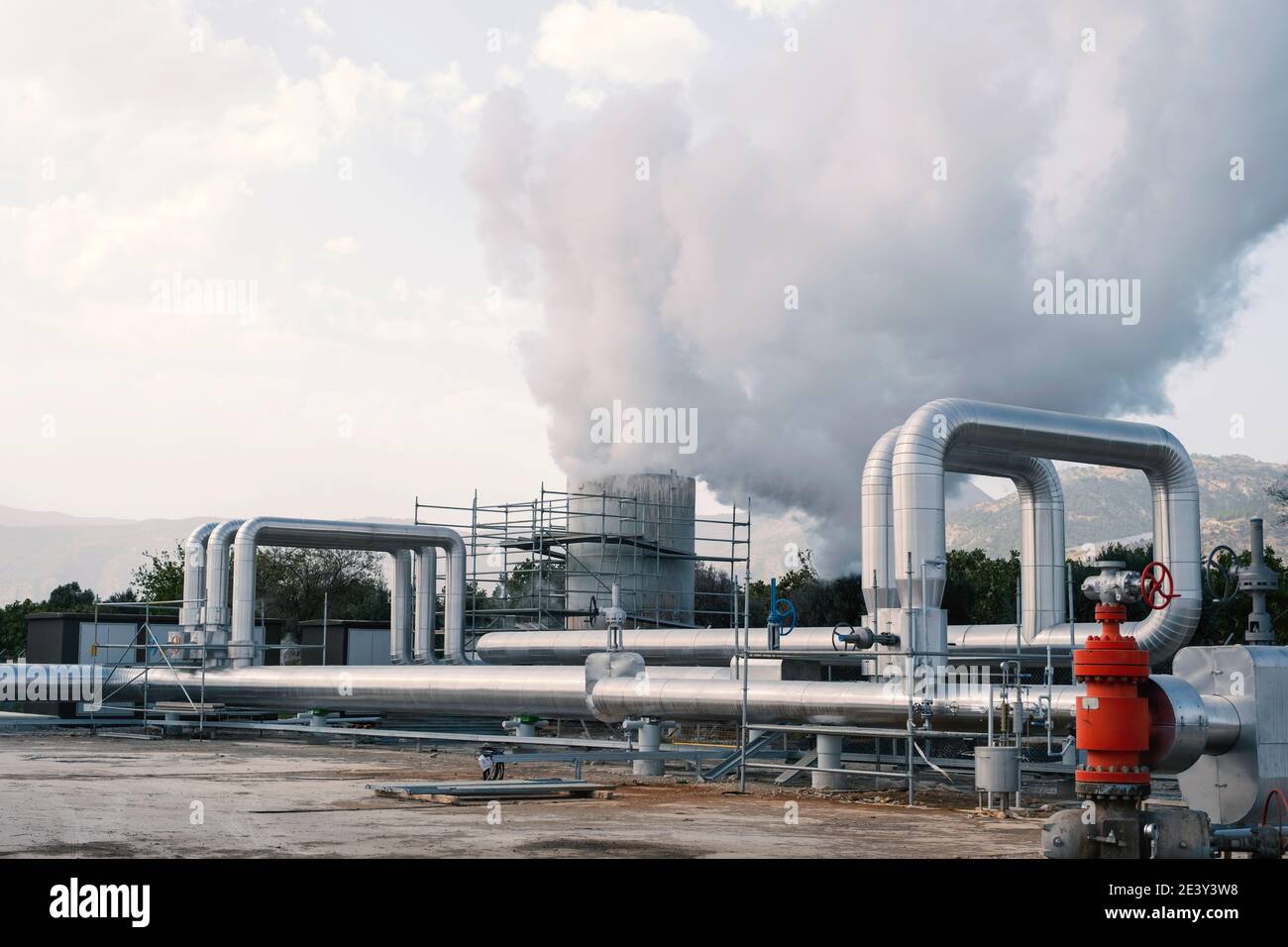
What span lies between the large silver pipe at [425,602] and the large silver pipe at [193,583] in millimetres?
5891

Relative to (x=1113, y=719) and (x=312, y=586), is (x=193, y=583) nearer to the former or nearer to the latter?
(x=1113, y=719)

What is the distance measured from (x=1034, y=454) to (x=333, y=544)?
20.4m

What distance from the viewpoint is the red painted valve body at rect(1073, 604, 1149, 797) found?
32.2 feet

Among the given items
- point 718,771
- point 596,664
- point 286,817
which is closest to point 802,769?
point 718,771

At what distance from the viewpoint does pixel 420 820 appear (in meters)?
15.4

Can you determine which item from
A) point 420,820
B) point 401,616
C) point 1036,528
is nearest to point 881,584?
point 1036,528

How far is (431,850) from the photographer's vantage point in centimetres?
1278

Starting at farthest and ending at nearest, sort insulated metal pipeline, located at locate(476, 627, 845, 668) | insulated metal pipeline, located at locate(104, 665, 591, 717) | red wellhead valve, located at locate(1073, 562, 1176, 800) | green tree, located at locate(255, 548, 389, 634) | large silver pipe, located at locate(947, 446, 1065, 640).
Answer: green tree, located at locate(255, 548, 389, 634), insulated metal pipeline, located at locate(476, 627, 845, 668), large silver pipe, located at locate(947, 446, 1065, 640), insulated metal pipeline, located at locate(104, 665, 591, 717), red wellhead valve, located at locate(1073, 562, 1176, 800)

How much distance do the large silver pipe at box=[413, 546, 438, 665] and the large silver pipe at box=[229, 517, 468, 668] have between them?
517mm

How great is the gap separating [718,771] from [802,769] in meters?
1.34

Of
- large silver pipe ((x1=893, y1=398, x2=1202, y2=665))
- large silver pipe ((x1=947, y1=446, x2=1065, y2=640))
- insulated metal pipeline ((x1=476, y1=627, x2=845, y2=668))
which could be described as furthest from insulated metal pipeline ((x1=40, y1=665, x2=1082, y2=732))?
large silver pipe ((x1=947, y1=446, x2=1065, y2=640))

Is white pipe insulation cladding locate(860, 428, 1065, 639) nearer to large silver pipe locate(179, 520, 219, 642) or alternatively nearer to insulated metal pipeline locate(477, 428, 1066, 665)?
insulated metal pipeline locate(477, 428, 1066, 665)
